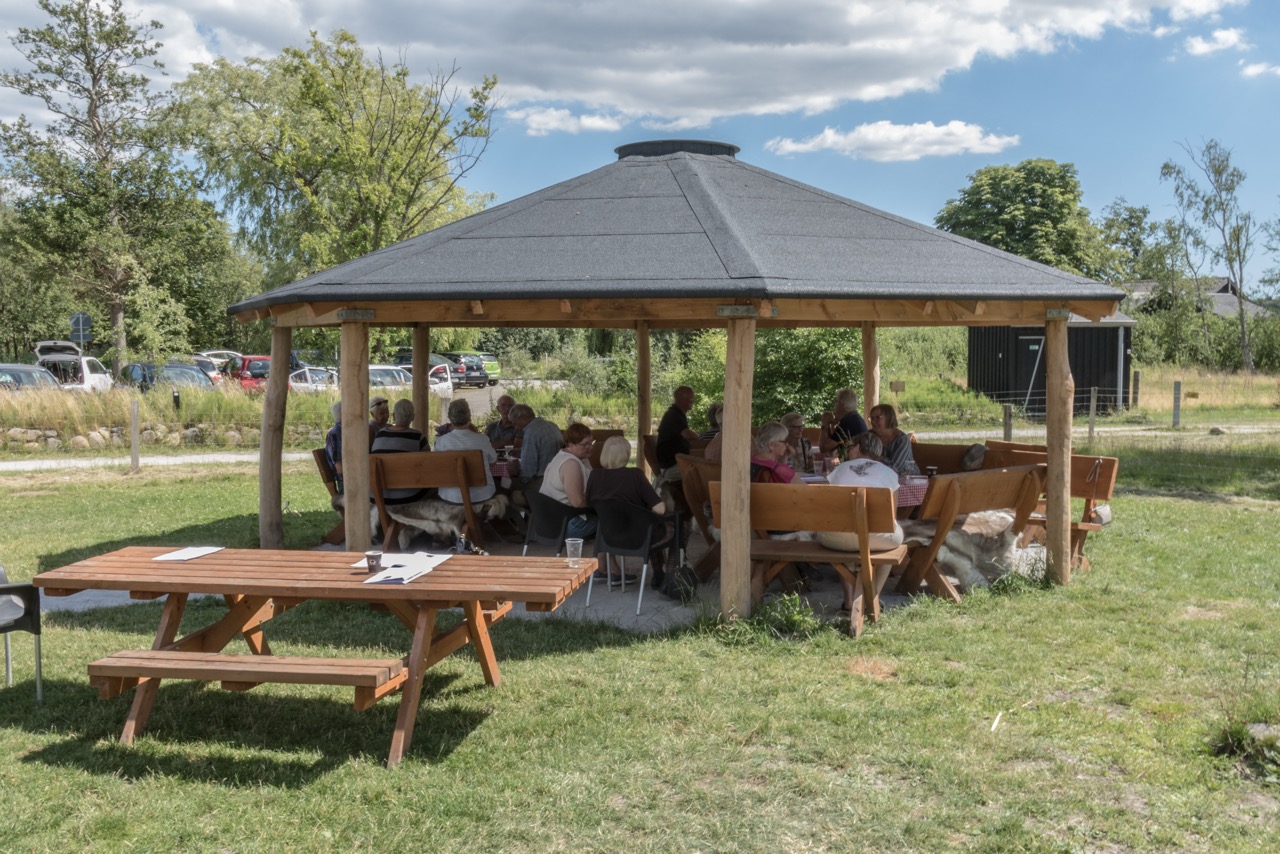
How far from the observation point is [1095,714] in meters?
5.49

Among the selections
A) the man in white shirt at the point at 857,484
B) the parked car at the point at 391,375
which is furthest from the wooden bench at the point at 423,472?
the parked car at the point at 391,375

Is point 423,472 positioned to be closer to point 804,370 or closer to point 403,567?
point 403,567

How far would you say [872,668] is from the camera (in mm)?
6285

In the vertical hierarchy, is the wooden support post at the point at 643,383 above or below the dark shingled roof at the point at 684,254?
below

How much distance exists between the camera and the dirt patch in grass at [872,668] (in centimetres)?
613

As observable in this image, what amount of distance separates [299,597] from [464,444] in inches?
160

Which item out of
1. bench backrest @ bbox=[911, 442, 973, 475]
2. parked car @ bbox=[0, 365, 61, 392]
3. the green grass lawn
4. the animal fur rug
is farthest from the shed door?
parked car @ bbox=[0, 365, 61, 392]

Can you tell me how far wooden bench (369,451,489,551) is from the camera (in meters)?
9.02

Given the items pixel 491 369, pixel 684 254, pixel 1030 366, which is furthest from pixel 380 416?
pixel 491 369

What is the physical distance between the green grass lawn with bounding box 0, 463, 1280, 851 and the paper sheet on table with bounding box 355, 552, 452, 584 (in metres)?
0.75

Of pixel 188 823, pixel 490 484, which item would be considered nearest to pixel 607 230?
pixel 490 484

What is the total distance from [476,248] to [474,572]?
350 centimetres

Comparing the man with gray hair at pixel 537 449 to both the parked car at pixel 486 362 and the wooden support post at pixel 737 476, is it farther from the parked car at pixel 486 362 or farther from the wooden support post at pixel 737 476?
the parked car at pixel 486 362

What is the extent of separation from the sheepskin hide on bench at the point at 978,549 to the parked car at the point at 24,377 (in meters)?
20.5
